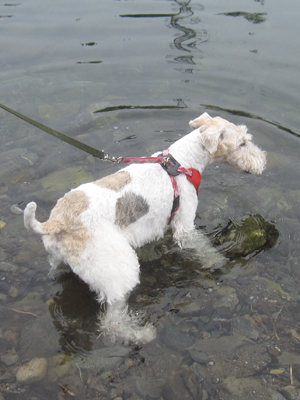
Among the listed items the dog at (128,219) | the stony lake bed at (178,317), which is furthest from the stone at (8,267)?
the dog at (128,219)

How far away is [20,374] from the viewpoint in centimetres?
375

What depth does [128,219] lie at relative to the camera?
4.00 meters

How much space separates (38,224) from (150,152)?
4383 mm

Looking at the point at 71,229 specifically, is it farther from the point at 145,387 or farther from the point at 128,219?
the point at 145,387

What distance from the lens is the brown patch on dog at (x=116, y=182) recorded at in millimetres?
3990

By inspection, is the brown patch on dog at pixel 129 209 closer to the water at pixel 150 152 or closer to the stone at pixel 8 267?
the water at pixel 150 152

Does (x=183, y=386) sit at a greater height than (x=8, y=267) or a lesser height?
lesser

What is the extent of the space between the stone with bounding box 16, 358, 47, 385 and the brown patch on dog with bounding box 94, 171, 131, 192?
2257 mm

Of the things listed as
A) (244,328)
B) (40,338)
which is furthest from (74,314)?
(244,328)

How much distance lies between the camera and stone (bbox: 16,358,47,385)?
3715 mm

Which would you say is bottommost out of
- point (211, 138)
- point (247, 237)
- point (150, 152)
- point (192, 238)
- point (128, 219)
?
point (247, 237)

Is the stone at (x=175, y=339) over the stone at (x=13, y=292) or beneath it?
beneath

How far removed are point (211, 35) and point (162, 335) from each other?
10.4 metres

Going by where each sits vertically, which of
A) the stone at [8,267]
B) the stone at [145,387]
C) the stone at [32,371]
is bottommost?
the stone at [145,387]
